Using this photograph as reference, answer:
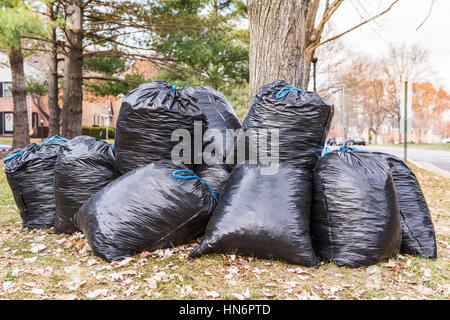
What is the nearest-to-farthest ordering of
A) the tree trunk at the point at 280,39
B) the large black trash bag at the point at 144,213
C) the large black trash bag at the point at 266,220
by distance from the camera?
the large black trash bag at the point at 266,220, the large black trash bag at the point at 144,213, the tree trunk at the point at 280,39

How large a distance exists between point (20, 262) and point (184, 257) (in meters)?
1.22

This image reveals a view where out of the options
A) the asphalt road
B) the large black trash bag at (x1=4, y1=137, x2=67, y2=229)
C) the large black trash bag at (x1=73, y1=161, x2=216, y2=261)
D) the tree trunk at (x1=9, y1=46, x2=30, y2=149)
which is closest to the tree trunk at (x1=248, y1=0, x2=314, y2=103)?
the large black trash bag at (x1=73, y1=161, x2=216, y2=261)

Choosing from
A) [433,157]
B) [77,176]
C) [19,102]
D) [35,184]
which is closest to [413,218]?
[77,176]

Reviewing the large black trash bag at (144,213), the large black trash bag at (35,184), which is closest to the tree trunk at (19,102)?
the large black trash bag at (35,184)

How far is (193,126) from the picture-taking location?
294cm

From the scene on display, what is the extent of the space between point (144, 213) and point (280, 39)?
2.39m

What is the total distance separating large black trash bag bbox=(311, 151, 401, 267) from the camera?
2.36 metres

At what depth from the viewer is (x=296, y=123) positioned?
2.59 metres

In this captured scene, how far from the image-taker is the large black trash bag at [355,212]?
236 cm

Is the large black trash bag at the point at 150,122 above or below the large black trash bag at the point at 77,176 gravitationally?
above

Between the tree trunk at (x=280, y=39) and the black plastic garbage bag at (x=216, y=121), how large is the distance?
2.20 feet

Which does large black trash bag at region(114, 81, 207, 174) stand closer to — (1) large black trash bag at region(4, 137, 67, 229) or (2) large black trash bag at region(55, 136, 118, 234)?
(2) large black trash bag at region(55, 136, 118, 234)

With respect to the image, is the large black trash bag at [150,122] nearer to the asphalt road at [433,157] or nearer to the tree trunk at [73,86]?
the tree trunk at [73,86]

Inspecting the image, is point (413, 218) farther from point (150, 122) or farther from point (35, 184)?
point (35, 184)
